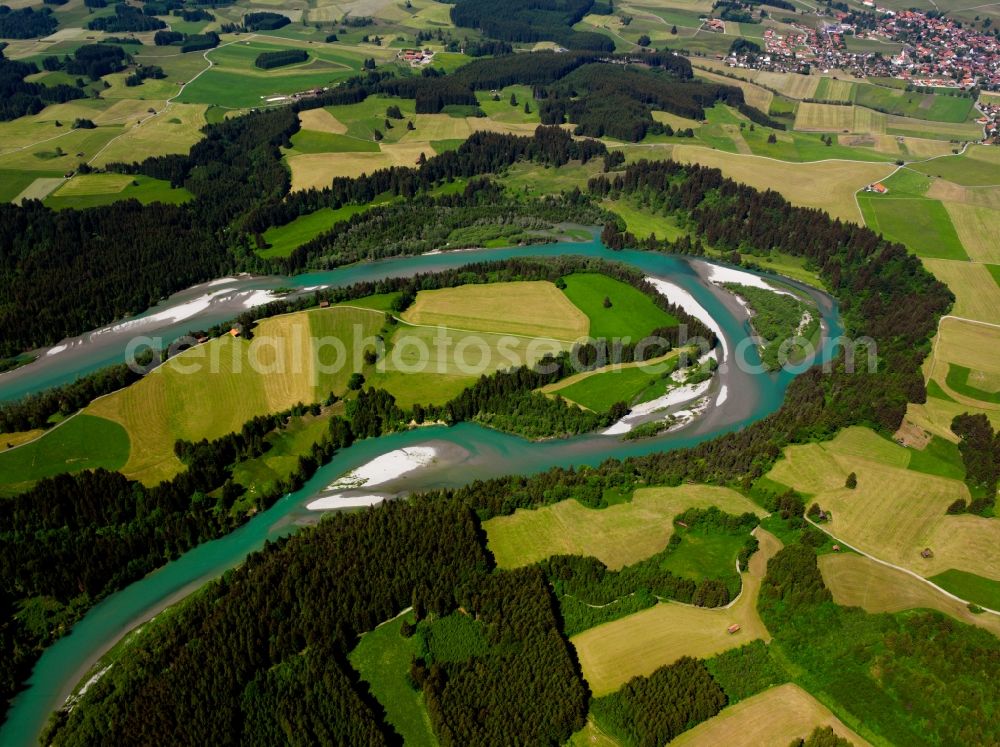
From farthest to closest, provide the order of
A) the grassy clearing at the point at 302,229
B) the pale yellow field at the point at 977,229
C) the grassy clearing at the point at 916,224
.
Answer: the grassy clearing at the point at 916,224
the pale yellow field at the point at 977,229
the grassy clearing at the point at 302,229

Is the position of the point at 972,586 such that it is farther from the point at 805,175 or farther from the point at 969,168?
the point at 969,168

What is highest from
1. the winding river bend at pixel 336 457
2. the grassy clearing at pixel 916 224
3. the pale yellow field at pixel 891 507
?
the grassy clearing at pixel 916 224

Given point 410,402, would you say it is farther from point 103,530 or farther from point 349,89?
point 349,89

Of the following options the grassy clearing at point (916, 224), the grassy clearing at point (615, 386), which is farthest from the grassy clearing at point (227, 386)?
the grassy clearing at point (916, 224)

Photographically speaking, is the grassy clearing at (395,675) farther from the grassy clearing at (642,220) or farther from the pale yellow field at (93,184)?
the pale yellow field at (93,184)

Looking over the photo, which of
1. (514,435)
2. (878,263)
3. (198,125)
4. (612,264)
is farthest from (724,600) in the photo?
(198,125)

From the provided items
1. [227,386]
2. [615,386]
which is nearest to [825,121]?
[615,386]

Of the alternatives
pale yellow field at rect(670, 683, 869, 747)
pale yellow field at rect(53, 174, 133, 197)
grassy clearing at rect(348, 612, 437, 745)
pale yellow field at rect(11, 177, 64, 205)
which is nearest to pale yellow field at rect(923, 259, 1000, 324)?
pale yellow field at rect(670, 683, 869, 747)
